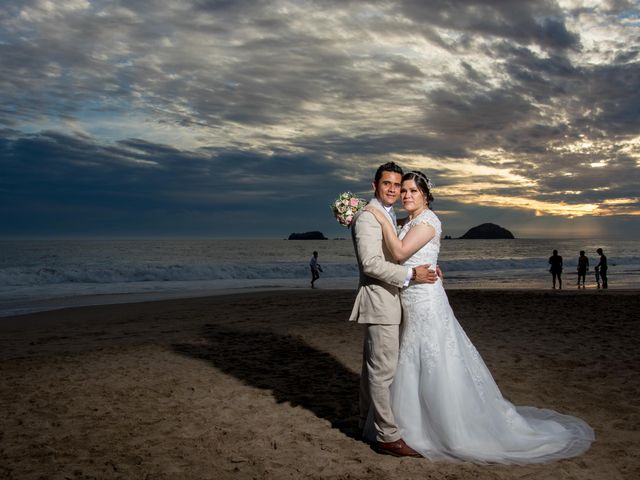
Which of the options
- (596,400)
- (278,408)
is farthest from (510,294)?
(278,408)

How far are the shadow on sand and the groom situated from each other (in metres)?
0.86

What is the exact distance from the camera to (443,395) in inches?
185

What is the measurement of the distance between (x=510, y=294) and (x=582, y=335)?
9.11 metres

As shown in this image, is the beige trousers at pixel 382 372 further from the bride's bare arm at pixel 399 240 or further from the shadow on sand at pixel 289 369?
the shadow on sand at pixel 289 369

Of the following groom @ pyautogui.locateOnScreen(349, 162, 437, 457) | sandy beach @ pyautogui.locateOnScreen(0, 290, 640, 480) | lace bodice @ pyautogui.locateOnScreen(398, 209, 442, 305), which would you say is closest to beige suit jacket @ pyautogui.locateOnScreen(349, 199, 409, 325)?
groom @ pyautogui.locateOnScreen(349, 162, 437, 457)

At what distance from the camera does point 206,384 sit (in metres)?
7.67

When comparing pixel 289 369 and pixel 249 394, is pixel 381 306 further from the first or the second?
pixel 289 369

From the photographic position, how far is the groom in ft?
15.0

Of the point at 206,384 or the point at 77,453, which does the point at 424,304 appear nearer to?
the point at 77,453

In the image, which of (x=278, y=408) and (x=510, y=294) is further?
(x=510, y=294)

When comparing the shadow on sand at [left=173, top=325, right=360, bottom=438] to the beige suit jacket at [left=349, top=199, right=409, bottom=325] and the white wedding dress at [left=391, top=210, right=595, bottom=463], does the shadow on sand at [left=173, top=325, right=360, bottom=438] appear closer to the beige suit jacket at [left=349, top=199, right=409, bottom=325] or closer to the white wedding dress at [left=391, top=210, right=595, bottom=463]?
the white wedding dress at [left=391, top=210, right=595, bottom=463]

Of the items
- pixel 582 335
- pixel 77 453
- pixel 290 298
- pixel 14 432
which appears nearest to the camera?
pixel 77 453

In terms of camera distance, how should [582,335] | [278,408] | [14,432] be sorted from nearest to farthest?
1. [14,432]
2. [278,408]
3. [582,335]

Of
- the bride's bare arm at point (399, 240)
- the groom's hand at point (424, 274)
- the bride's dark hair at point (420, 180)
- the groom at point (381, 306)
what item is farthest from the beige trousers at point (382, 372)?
the bride's dark hair at point (420, 180)
